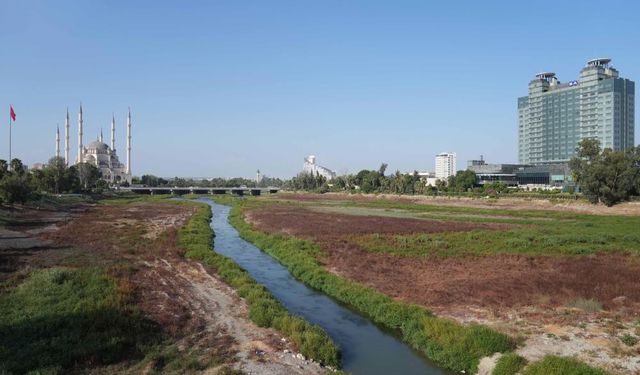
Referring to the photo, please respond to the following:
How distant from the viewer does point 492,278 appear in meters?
26.6

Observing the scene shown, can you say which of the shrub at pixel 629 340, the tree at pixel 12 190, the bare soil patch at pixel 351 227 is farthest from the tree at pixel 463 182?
the shrub at pixel 629 340

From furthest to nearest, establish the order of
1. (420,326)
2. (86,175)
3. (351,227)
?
(86,175), (351,227), (420,326)

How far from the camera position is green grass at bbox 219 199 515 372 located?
52.6 feet

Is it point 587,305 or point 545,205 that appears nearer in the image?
point 587,305

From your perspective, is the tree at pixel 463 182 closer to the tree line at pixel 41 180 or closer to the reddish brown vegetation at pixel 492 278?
the tree line at pixel 41 180

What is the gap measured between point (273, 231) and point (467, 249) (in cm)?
2260

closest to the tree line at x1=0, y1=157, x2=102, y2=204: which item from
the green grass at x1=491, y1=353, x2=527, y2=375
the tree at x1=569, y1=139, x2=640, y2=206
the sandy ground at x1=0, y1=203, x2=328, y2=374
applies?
the sandy ground at x1=0, y1=203, x2=328, y2=374

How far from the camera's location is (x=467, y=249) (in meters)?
37.4

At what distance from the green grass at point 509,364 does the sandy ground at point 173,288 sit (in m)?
5.50

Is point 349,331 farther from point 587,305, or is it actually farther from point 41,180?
point 41,180

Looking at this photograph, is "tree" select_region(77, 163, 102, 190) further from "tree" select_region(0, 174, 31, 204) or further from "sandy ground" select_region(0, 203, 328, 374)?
"sandy ground" select_region(0, 203, 328, 374)

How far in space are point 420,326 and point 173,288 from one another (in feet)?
42.3

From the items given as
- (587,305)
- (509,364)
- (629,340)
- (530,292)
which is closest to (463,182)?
(530,292)

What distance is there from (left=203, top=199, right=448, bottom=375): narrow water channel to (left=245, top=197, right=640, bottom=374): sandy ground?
260cm
